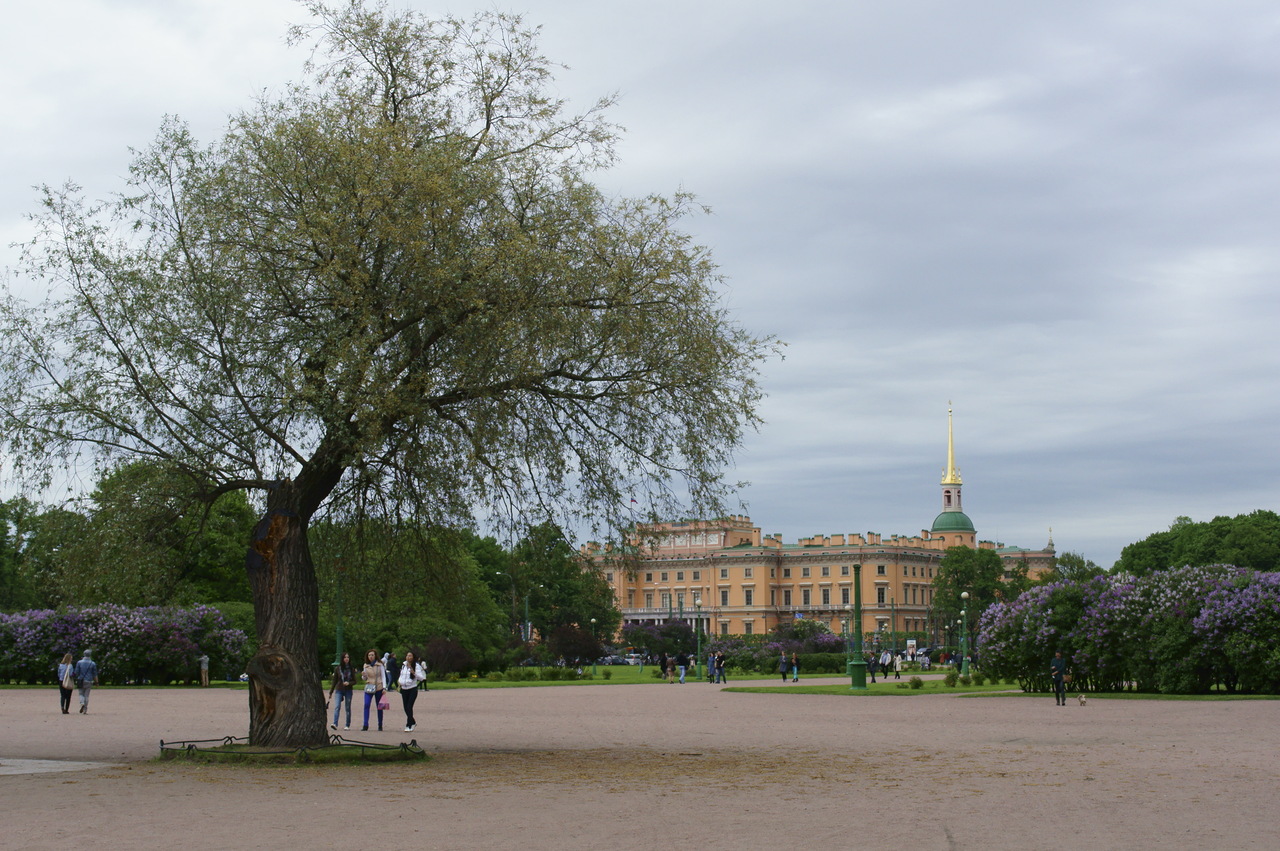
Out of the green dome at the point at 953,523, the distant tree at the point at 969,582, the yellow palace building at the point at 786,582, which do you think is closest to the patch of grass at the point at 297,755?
the distant tree at the point at 969,582

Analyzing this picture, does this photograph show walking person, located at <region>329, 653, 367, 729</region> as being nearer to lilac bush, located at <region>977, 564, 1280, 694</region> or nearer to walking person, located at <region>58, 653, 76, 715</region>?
walking person, located at <region>58, 653, 76, 715</region>

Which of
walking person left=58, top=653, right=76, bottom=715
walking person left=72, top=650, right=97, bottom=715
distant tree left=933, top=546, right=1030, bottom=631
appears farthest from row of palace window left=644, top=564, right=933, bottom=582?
walking person left=58, top=653, right=76, bottom=715

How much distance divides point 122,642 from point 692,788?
41539 millimetres

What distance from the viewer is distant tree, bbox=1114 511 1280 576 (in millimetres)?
108625

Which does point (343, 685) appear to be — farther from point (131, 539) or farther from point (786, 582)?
point (786, 582)

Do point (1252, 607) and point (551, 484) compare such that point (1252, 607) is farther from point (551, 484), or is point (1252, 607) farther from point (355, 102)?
point (355, 102)

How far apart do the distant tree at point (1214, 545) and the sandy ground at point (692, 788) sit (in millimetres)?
87795

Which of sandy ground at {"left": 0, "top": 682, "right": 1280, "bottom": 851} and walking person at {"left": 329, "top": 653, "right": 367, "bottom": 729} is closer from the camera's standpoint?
sandy ground at {"left": 0, "top": 682, "right": 1280, "bottom": 851}

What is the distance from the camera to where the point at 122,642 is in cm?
5100

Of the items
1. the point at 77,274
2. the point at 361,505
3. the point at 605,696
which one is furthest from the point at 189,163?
the point at 605,696

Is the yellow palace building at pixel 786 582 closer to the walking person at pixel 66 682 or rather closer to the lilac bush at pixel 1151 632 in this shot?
the lilac bush at pixel 1151 632

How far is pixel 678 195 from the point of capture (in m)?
19.2

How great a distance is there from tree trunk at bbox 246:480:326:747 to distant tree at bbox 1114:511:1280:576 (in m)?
97.7

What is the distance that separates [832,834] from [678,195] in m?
10.5
